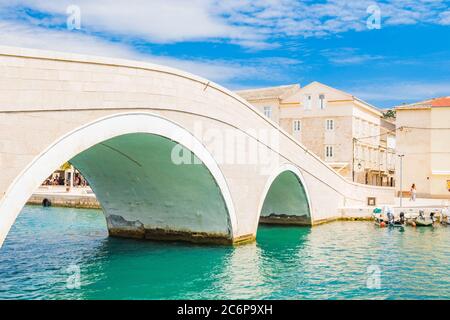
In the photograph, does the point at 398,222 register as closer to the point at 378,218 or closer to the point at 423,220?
the point at 378,218

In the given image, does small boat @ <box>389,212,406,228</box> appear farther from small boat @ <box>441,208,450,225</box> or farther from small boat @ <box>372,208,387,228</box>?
small boat @ <box>441,208,450,225</box>

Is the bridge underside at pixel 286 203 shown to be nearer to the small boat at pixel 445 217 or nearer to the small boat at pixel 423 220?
the small boat at pixel 423 220

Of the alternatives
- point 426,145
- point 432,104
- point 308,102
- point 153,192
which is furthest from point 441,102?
point 153,192

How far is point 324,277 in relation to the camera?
1178 centimetres

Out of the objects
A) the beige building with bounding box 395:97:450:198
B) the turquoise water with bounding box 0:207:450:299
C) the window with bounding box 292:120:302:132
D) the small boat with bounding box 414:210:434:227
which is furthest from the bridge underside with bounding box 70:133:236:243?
the beige building with bounding box 395:97:450:198

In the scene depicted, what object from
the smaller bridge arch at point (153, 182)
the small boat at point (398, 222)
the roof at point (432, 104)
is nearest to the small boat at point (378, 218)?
the small boat at point (398, 222)

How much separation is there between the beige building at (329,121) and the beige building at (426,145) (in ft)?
8.29

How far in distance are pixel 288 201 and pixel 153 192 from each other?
816cm

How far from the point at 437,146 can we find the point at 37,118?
31611mm

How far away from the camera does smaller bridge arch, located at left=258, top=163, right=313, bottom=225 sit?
67.9 ft

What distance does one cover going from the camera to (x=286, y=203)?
22266 millimetres

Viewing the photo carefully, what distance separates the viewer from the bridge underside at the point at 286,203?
68.9 feet

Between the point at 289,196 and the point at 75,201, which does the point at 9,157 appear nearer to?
the point at 289,196
